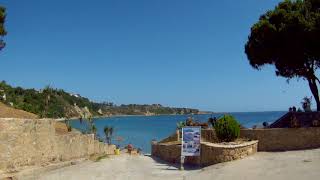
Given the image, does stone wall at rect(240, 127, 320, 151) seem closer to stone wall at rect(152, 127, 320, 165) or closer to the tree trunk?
stone wall at rect(152, 127, 320, 165)

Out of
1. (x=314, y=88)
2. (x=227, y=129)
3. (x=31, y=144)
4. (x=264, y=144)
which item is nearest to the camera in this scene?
(x=31, y=144)

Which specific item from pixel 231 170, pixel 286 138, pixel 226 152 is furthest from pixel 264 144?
pixel 231 170

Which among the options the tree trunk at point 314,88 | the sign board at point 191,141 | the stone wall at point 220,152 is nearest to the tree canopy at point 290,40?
the tree trunk at point 314,88

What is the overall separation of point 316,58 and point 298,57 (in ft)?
3.37

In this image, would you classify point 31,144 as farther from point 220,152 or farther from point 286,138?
point 286,138

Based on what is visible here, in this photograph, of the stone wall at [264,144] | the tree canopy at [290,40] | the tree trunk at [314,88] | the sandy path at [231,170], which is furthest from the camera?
the tree trunk at [314,88]

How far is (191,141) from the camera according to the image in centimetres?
2198

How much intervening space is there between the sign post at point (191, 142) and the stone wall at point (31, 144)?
22.3ft

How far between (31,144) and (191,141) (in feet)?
24.8

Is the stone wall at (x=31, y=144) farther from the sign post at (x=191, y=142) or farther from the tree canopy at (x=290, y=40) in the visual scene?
the tree canopy at (x=290, y=40)

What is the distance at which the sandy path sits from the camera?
17219mm

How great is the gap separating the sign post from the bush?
2.40m

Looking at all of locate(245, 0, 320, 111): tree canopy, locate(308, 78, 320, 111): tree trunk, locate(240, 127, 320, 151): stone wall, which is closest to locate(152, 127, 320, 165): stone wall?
locate(240, 127, 320, 151): stone wall

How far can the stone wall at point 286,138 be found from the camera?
21453 millimetres
